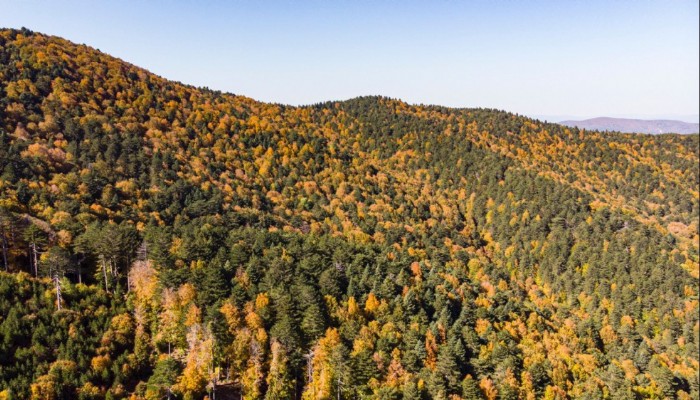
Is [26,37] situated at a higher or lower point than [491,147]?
higher

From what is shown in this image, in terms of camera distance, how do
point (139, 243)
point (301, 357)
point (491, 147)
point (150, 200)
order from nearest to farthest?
point (301, 357) → point (139, 243) → point (150, 200) → point (491, 147)

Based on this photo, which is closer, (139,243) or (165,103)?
(139,243)

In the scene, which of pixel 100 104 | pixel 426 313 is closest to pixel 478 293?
pixel 426 313

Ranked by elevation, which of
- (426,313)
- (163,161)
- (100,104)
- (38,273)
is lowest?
(426,313)

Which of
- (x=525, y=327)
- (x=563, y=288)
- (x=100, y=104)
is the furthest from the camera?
(x=100, y=104)

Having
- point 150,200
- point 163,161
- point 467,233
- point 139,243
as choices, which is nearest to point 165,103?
point 163,161

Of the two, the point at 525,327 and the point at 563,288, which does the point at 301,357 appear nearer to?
the point at 525,327
